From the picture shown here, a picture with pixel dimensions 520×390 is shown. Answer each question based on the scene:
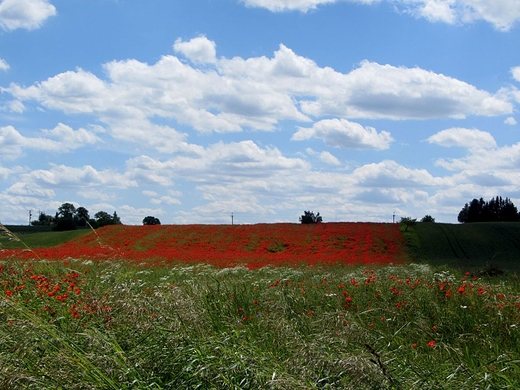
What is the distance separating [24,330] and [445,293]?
270 inches

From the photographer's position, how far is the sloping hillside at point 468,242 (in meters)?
34.3

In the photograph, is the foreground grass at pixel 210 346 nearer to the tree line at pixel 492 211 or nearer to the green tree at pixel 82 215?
the green tree at pixel 82 215

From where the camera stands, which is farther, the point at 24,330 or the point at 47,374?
the point at 24,330

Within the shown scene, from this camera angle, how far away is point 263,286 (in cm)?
1048

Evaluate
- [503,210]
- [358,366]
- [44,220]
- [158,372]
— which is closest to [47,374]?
[158,372]

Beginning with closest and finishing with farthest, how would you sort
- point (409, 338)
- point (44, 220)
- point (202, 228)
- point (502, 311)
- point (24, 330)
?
point (24, 330)
point (409, 338)
point (502, 311)
point (202, 228)
point (44, 220)

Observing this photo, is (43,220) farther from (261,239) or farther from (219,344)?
(219,344)

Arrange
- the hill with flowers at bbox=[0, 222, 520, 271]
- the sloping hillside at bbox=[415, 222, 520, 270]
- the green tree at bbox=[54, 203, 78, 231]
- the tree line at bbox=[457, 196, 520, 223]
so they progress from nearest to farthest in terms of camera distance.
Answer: the hill with flowers at bbox=[0, 222, 520, 271]
the sloping hillside at bbox=[415, 222, 520, 270]
the green tree at bbox=[54, 203, 78, 231]
the tree line at bbox=[457, 196, 520, 223]

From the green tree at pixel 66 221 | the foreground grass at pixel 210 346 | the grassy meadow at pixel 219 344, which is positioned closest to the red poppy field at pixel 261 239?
the green tree at pixel 66 221

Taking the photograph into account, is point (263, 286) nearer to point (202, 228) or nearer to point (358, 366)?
point (358, 366)

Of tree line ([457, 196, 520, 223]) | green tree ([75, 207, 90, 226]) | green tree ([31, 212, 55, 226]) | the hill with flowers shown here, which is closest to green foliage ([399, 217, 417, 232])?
the hill with flowers

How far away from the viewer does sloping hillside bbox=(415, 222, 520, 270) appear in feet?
113

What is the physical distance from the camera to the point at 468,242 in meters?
39.9

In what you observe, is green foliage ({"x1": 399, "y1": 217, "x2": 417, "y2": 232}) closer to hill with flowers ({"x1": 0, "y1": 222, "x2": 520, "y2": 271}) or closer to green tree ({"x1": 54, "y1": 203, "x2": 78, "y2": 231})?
hill with flowers ({"x1": 0, "y1": 222, "x2": 520, "y2": 271})
